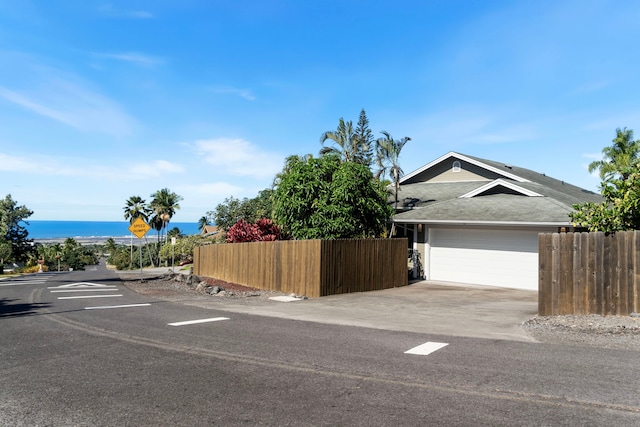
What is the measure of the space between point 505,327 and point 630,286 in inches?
107

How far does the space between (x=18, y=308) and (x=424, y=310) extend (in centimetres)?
1095

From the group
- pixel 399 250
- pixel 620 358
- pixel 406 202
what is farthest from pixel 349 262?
pixel 620 358

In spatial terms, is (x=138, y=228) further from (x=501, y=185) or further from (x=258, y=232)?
(x=501, y=185)

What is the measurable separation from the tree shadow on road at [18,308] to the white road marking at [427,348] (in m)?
9.59

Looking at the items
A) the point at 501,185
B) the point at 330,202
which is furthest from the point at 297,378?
the point at 501,185

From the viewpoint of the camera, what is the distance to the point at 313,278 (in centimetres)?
1627

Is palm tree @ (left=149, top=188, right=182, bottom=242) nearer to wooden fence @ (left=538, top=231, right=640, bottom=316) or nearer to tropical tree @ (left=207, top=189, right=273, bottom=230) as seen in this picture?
tropical tree @ (left=207, top=189, right=273, bottom=230)

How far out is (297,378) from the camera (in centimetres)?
611

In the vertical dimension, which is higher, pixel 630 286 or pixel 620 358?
pixel 630 286

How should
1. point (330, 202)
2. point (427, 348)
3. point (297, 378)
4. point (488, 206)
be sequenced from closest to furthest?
point (297, 378) → point (427, 348) → point (330, 202) → point (488, 206)

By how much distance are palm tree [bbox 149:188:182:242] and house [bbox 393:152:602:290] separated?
50.4 metres

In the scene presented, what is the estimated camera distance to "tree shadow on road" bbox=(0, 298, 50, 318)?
1191cm

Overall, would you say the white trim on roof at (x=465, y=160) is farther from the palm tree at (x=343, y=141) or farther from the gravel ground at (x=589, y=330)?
the gravel ground at (x=589, y=330)

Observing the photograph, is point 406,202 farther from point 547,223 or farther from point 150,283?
point 150,283
